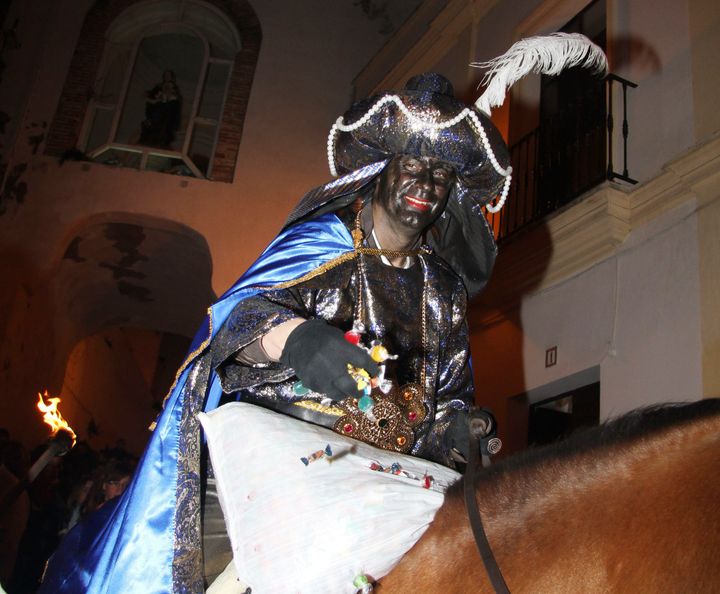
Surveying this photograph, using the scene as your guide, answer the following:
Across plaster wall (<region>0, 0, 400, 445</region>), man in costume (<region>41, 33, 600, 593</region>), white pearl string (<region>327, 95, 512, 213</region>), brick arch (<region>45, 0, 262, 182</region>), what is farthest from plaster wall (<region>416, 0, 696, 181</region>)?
brick arch (<region>45, 0, 262, 182</region>)

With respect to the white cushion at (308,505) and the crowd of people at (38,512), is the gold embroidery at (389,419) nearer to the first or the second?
the white cushion at (308,505)

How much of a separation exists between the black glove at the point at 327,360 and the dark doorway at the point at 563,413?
4.91 m

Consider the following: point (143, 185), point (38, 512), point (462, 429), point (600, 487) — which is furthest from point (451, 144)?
point (143, 185)

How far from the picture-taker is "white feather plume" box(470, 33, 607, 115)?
3.12 m

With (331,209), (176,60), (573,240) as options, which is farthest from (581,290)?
(176,60)

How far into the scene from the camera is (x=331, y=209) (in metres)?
2.91

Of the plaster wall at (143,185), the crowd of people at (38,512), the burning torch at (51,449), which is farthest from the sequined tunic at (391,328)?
the plaster wall at (143,185)

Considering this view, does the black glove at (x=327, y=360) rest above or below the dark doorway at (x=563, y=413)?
below

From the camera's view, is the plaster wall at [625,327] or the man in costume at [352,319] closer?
the man in costume at [352,319]

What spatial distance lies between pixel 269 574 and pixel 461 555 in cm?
41

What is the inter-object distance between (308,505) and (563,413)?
5530 millimetres

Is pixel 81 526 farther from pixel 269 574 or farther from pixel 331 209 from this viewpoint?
pixel 331 209

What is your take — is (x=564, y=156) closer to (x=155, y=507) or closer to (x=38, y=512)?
(x=38, y=512)

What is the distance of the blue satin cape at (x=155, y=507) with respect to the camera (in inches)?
85.2
